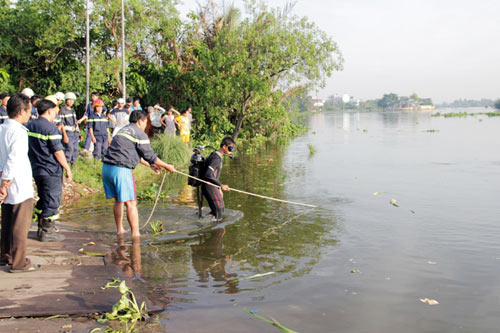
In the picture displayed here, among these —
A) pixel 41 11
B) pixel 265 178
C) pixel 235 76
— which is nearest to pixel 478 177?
pixel 265 178

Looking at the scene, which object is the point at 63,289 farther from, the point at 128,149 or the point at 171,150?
the point at 171,150

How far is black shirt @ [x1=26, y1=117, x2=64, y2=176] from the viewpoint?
6816mm

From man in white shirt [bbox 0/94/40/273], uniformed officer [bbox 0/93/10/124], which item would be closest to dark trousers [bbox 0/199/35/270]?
man in white shirt [bbox 0/94/40/273]

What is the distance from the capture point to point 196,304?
211 inches

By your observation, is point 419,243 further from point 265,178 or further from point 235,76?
point 235,76

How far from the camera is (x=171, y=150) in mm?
16344

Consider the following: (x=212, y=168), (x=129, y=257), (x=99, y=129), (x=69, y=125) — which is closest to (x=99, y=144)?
(x=99, y=129)

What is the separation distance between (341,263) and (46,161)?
457cm

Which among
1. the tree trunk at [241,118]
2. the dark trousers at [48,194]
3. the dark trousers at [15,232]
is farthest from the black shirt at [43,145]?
the tree trunk at [241,118]

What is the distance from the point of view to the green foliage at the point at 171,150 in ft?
53.4

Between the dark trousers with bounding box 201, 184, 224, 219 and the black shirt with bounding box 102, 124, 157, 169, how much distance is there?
169 cm

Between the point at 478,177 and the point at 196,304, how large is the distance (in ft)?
44.2

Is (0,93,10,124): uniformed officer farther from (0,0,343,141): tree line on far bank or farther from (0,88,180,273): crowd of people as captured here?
(0,0,343,141): tree line on far bank

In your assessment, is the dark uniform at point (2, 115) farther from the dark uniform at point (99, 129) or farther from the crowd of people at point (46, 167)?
the dark uniform at point (99, 129)
